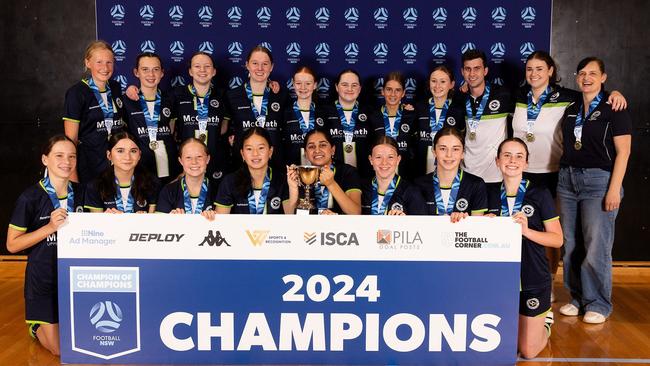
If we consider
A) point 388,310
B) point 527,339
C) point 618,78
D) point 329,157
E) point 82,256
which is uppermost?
point 618,78

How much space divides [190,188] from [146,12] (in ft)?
8.01

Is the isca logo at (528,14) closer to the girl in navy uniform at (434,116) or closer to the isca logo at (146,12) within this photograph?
the girl in navy uniform at (434,116)

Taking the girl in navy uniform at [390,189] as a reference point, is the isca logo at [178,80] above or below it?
above

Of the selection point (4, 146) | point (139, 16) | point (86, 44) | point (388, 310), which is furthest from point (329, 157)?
point (4, 146)

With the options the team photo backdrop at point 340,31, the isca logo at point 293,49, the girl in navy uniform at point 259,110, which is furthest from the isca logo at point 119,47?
the isca logo at point 293,49

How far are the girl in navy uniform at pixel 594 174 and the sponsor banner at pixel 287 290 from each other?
1431 mm

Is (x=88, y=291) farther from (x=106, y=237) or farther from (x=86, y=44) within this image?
(x=86, y=44)

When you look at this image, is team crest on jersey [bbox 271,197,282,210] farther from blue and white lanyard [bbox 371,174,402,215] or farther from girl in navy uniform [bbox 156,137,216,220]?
blue and white lanyard [bbox 371,174,402,215]

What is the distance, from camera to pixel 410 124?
5266 millimetres

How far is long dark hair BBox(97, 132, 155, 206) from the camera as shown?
4.16m

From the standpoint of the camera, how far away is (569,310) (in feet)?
15.9

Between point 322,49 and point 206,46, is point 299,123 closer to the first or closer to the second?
point 322,49

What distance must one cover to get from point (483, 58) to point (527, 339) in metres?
2.30

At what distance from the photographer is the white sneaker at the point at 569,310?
4.84 meters
